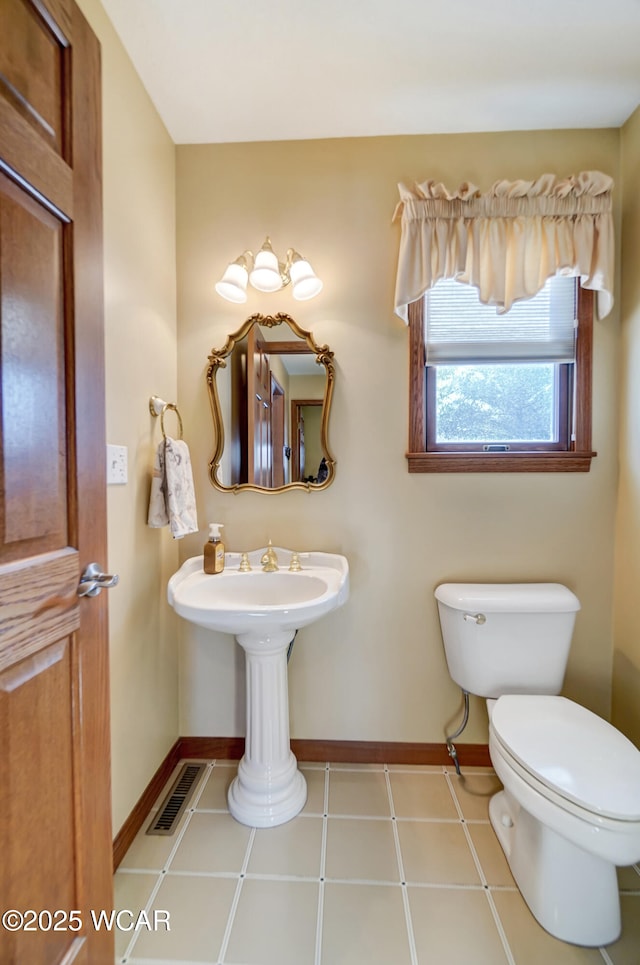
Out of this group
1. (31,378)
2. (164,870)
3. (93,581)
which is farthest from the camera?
(164,870)

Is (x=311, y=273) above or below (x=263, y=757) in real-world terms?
above

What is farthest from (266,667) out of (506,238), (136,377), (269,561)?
(506,238)

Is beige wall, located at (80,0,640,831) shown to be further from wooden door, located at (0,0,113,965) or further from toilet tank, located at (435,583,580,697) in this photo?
wooden door, located at (0,0,113,965)

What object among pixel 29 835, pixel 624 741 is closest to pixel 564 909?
pixel 624 741

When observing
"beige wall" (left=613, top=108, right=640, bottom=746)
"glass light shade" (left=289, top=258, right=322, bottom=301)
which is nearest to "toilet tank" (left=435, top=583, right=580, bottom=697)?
"beige wall" (left=613, top=108, right=640, bottom=746)

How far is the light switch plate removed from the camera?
1184 millimetres

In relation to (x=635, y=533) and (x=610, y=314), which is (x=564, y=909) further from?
(x=610, y=314)

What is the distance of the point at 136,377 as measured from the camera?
4.38 ft

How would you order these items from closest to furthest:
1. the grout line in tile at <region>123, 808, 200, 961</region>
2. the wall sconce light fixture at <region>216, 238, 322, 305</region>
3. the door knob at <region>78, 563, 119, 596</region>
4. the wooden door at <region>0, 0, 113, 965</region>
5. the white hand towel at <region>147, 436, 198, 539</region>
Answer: the wooden door at <region>0, 0, 113, 965</region>, the door knob at <region>78, 563, 119, 596</region>, the grout line in tile at <region>123, 808, 200, 961</region>, the white hand towel at <region>147, 436, 198, 539</region>, the wall sconce light fixture at <region>216, 238, 322, 305</region>

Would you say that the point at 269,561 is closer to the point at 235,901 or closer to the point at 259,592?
the point at 259,592

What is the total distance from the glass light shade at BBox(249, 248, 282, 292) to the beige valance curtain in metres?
0.45

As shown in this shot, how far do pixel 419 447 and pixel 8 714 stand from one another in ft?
4.49

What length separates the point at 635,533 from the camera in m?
1.46

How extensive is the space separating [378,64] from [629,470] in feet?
5.16
